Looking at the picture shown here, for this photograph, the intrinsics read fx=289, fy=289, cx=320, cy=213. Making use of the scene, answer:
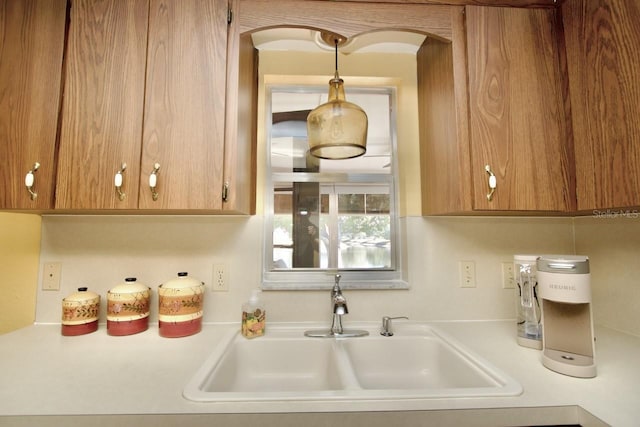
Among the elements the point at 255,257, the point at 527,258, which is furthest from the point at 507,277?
the point at 255,257

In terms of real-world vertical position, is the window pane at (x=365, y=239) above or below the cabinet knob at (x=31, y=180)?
below

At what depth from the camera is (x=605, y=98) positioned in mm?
913

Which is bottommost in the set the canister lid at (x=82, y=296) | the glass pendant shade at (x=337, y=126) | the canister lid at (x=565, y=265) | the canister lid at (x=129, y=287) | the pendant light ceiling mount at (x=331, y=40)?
the canister lid at (x=82, y=296)

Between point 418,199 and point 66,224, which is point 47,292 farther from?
point 418,199

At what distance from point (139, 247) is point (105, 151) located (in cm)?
48

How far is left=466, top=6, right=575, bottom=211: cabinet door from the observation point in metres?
1.04

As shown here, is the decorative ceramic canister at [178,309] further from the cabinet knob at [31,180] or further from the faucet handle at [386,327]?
the faucet handle at [386,327]

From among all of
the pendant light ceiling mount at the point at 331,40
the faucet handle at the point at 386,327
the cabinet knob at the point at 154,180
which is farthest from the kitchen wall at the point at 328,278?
the pendant light ceiling mount at the point at 331,40

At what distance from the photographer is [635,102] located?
0.83m

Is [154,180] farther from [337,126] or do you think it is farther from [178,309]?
[337,126]

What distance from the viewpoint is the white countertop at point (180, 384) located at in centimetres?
68

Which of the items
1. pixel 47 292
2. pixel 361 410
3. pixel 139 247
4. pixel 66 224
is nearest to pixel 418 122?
pixel 361 410

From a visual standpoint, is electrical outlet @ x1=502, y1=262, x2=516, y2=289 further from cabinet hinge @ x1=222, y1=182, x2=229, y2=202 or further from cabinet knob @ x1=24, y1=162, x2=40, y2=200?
→ cabinet knob @ x1=24, y1=162, x2=40, y2=200

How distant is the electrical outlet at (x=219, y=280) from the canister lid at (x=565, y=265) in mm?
1190
